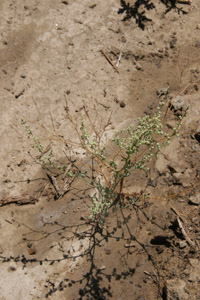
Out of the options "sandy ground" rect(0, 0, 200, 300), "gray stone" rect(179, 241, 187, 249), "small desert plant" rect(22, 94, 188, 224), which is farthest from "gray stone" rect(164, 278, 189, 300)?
"small desert plant" rect(22, 94, 188, 224)

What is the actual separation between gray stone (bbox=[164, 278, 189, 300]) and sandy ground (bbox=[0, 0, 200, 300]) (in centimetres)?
1

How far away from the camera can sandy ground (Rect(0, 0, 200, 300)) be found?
3588 mm

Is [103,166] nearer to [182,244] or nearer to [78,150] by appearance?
[78,150]

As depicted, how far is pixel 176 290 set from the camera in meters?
3.27

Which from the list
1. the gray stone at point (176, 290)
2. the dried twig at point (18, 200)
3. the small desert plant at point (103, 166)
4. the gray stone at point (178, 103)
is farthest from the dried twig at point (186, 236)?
the dried twig at point (18, 200)

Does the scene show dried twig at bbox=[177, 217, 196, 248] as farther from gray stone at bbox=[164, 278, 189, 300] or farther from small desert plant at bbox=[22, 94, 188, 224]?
small desert plant at bbox=[22, 94, 188, 224]

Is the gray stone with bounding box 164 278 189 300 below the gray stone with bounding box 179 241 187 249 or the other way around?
below

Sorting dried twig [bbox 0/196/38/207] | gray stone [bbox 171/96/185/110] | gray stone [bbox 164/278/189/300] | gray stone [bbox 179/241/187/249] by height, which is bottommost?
gray stone [bbox 164/278/189/300]

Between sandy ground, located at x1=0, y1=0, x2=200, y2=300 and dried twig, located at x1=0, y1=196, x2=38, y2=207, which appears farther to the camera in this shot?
dried twig, located at x1=0, y1=196, x2=38, y2=207

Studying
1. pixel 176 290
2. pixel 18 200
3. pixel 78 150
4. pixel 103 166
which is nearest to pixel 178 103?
pixel 103 166

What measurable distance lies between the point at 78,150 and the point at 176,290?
2.07 metres

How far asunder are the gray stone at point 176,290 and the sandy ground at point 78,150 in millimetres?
11

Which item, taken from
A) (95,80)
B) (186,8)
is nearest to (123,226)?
(95,80)

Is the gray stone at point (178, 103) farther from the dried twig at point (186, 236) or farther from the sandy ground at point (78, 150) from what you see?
the dried twig at point (186, 236)
